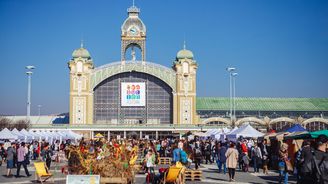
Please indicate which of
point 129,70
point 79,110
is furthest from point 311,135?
point 79,110

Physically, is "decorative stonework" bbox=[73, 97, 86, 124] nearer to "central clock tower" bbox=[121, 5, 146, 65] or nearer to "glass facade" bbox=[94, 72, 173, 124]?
"glass facade" bbox=[94, 72, 173, 124]

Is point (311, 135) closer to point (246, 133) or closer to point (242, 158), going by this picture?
point (242, 158)

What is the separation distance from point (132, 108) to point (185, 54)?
14.1 metres

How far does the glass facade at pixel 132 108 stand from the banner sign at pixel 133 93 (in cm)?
62

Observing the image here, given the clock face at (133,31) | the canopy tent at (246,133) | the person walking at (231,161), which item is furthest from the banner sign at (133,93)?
the person walking at (231,161)

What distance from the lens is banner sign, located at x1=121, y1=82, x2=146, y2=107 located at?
302 feet

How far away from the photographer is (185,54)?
317 ft

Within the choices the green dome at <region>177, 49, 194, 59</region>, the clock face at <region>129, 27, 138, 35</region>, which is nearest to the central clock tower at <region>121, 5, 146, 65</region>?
the clock face at <region>129, 27, 138, 35</region>

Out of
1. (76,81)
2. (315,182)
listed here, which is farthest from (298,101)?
(315,182)

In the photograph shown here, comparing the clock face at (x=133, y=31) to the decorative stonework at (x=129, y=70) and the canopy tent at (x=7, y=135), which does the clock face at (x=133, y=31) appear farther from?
the canopy tent at (x=7, y=135)

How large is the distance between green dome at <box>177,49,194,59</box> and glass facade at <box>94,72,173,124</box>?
6.43 meters

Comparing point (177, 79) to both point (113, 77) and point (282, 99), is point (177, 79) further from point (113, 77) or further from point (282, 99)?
point (282, 99)

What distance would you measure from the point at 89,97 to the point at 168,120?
14641 millimetres

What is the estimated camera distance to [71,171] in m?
17.0
